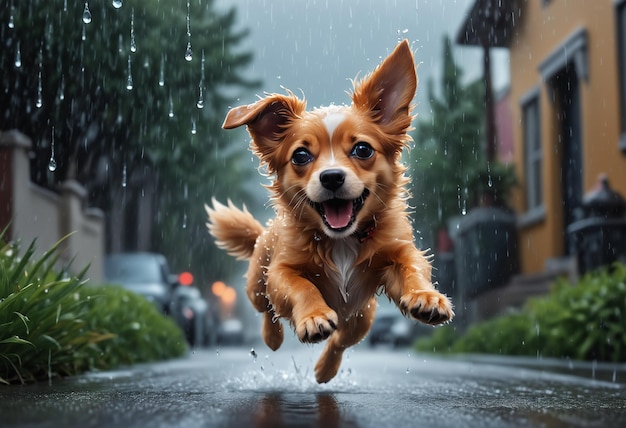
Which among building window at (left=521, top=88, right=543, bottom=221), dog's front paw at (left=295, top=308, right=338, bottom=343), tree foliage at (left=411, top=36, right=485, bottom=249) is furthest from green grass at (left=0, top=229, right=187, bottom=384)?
tree foliage at (left=411, top=36, right=485, bottom=249)

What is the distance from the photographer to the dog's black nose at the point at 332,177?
4703 mm

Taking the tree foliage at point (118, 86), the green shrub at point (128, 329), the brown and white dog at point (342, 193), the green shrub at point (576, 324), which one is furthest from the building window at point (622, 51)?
the brown and white dog at point (342, 193)

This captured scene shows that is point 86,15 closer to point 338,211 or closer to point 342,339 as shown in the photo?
point 342,339

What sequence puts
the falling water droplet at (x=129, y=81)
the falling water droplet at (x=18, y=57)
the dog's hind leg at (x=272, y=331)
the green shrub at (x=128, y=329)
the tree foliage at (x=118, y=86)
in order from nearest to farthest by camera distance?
the dog's hind leg at (x=272, y=331) < the green shrub at (x=128, y=329) < the falling water droplet at (x=18, y=57) < the tree foliage at (x=118, y=86) < the falling water droplet at (x=129, y=81)

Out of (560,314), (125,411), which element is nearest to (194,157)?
(560,314)

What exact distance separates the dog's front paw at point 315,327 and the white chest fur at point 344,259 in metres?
0.65

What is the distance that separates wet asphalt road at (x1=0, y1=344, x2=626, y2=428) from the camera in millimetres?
3711

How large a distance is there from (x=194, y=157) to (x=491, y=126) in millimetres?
5514

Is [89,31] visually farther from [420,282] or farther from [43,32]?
[420,282]

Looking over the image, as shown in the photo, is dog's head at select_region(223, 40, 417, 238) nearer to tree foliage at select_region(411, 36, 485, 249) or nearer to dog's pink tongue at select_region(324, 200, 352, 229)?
dog's pink tongue at select_region(324, 200, 352, 229)

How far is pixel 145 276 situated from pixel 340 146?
10.8 meters

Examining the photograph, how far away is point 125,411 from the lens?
4.01 metres

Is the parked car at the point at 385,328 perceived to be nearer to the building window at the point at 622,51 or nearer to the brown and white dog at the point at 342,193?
the building window at the point at 622,51

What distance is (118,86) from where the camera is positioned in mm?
13359
